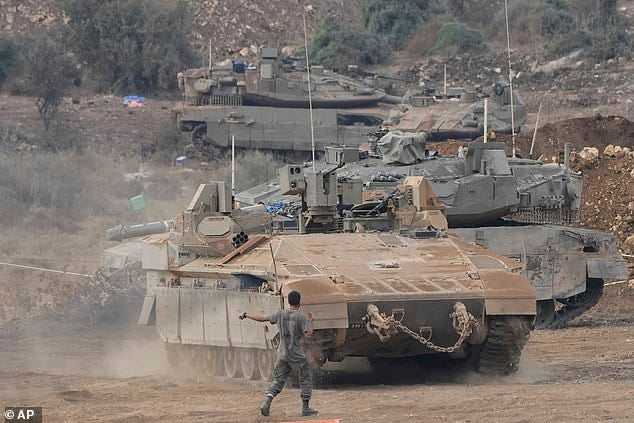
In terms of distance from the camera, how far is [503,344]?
57.9ft

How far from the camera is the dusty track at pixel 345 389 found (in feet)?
48.9

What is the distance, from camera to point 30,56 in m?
54.1

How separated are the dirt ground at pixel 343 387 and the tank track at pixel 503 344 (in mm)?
141

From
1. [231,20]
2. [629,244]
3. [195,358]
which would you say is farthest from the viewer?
[231,20]

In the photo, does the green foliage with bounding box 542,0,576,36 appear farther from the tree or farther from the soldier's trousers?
the soldier's trousers

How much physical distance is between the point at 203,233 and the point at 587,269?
7.86m

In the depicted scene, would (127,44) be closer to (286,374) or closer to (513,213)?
(513,213)

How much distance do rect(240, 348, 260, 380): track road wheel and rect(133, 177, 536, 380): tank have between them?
0.02 metres

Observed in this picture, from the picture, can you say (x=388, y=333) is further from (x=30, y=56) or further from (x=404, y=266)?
(x=30, y=56)

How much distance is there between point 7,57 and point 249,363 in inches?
1617

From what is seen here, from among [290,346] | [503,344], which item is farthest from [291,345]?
[503,344]

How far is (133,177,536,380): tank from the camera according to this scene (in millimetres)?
17031

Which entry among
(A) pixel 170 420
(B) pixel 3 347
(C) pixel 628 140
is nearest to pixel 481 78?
(C) pixel 628 140

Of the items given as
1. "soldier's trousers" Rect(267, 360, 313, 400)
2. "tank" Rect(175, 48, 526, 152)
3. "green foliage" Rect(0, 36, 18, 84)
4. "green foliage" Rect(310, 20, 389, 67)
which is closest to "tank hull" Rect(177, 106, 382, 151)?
"tank" Rect(175, 48, 526, 152)
